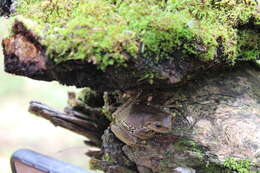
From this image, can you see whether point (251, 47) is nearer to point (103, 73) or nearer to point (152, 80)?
point (152, 80)

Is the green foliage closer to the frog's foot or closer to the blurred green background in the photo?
the frog's foot

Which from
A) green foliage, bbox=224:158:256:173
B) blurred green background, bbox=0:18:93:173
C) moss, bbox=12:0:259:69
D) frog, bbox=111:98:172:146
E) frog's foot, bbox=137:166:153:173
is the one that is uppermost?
moss, bbox=12:0:259:69

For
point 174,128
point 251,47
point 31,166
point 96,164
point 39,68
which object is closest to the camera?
point 39,68

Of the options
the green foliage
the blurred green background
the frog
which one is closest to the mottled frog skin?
the frog

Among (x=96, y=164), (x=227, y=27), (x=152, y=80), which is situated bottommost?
(x=96, y=164)

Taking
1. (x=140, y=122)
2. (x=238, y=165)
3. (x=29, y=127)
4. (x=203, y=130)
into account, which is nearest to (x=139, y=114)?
(x=140, y=122)

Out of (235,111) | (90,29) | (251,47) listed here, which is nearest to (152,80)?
(90,29)

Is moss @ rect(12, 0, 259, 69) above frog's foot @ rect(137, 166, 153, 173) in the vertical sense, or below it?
above
